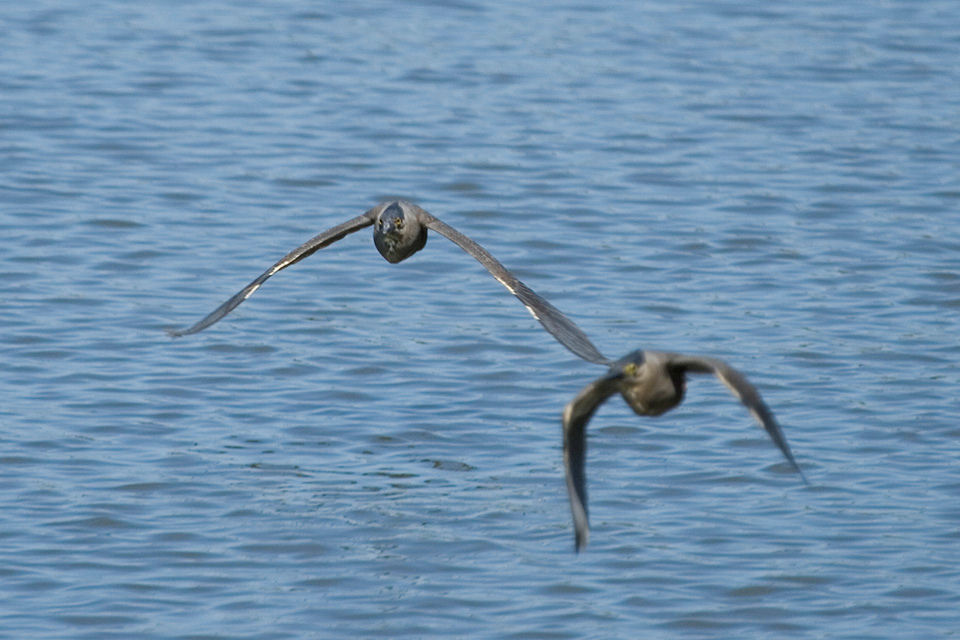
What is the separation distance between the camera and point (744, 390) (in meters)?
6.92

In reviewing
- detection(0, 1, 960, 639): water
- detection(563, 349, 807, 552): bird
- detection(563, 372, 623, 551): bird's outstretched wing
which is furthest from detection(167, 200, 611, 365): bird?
detection(563, 349, 807, 552): bird

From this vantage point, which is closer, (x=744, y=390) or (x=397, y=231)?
(x=744, y=390)

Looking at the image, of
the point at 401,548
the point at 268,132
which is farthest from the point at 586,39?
the point at 401,548

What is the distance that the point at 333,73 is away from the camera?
20500mm

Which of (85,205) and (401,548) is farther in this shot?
(85,205)

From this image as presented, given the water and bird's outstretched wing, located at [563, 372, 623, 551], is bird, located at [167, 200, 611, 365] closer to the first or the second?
the water

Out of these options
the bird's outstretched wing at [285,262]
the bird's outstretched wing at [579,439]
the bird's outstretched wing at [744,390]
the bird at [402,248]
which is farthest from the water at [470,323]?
the bird's outstretched wing at [744,390]

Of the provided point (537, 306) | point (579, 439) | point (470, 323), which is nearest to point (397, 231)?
point (537, 306)

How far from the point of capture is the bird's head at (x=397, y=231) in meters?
10.9

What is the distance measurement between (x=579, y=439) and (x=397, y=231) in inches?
129

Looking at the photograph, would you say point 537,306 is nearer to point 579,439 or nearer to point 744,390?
point 579,439

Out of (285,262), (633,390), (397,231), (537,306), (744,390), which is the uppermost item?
(744,390)

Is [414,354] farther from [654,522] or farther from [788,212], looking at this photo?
[788,212]

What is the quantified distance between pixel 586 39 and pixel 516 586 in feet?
42.3
